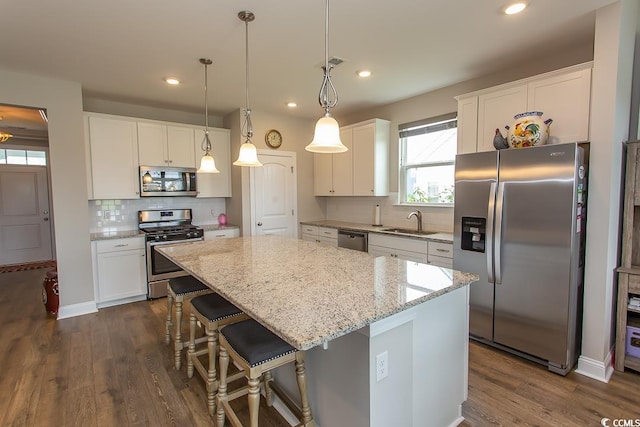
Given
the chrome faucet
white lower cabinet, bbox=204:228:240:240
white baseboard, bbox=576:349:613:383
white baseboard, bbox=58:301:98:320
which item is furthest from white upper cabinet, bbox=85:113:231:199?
white baseboard, bbox=576:349:613:383

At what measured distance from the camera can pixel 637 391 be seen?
215cm

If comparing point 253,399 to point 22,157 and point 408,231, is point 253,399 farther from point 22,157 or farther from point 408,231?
point 22,157

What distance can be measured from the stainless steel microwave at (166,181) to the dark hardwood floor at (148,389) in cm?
182

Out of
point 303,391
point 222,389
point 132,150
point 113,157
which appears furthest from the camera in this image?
point 132,150

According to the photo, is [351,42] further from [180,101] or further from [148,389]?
[148,389]

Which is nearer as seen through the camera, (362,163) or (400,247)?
(400,247)

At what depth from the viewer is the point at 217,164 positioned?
4.77 metres

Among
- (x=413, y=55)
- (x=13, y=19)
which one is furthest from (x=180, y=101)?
(x=413, y=55)

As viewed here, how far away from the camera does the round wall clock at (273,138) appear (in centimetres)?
479

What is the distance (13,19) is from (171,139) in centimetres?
218

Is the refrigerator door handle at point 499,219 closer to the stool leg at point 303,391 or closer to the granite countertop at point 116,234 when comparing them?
the stool leg at point 303,391

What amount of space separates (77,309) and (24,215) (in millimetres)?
3853

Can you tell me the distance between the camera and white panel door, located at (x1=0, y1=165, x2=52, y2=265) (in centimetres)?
586

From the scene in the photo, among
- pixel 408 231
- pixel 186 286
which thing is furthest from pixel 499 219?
pixel 186 286
